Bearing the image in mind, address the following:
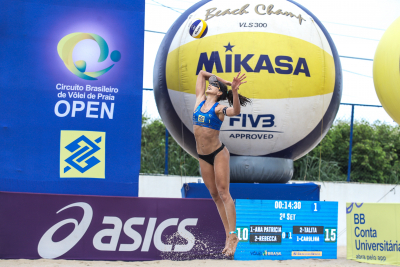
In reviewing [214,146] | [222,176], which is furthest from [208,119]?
[222,176]

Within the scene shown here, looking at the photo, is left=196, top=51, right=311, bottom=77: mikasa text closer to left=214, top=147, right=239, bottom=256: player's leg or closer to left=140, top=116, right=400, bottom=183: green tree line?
left=214, top=147, right=239, bottom=256: player's leg

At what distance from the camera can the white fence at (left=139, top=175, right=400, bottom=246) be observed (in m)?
10.1

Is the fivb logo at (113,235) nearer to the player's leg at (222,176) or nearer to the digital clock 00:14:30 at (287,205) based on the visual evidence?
the digital clock 00:14:30 at (287,205)

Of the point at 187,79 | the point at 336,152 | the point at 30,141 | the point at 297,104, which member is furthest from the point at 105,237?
the point at 336,152

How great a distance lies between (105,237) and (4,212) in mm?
1324

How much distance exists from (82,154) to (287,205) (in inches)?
119

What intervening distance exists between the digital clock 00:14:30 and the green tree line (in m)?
5.22

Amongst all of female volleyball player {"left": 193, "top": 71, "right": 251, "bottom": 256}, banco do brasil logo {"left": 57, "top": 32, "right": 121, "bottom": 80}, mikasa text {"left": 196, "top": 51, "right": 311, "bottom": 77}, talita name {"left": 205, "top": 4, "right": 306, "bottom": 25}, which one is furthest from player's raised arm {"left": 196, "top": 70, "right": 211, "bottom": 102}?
talita name {"left": 205, "top": 4, "right": 306, "bottom": 25}

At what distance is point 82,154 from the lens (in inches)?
A: 242

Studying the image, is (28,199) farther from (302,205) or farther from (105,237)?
(302,205)

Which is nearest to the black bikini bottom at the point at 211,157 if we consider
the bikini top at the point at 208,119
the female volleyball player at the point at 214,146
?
the female volleyball player at the point at 214,146

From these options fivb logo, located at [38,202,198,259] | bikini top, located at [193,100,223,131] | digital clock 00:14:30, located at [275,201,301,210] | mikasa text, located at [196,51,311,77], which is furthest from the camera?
mikasa text, located at [196,51,311,77]

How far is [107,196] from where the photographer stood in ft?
19.8

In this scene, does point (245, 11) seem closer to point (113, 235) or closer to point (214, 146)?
point (214, 146)
